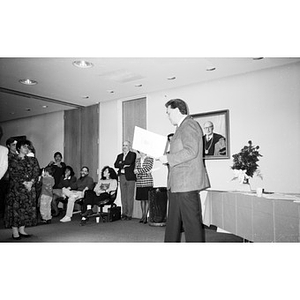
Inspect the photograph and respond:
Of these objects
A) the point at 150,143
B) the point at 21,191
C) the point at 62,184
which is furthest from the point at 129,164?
the point at 150,143

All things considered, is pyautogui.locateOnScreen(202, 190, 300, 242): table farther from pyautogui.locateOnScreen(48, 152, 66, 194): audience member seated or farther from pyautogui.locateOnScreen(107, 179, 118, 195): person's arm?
pyautogui.locateOnScreen(48, 152, 66, 194): audience member seated

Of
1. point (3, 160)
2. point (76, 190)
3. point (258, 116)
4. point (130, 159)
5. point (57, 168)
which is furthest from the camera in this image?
point (57, 168)

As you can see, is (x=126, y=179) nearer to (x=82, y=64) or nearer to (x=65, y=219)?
(x=65, y=219)

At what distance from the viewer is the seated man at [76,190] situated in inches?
186

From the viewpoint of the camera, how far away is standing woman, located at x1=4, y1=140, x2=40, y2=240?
326 centimetres

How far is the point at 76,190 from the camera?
4.95 meters

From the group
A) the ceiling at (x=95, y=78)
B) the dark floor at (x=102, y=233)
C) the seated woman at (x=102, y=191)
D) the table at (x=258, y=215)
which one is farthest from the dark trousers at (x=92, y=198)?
the table at (x=258, y=215)

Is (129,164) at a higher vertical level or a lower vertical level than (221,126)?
Result: lower

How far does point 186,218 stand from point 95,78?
10.1ft
